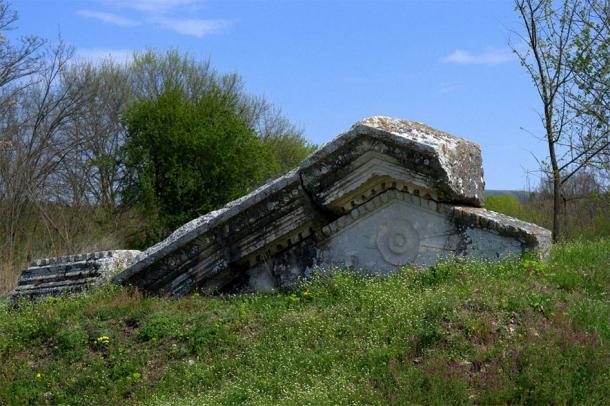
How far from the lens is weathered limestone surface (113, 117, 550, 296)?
344 inches

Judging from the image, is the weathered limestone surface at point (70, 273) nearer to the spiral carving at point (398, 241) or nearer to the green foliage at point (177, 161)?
the spiral carving at point (398, 241)

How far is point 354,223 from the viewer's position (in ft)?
30.0

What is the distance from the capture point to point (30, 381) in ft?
26.3

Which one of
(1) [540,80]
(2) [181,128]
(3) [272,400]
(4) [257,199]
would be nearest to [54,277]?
(4) [257,199]

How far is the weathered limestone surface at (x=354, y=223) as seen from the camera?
875 cm

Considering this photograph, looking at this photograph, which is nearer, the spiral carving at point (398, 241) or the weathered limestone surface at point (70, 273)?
the spiral carving at point (398, 241)

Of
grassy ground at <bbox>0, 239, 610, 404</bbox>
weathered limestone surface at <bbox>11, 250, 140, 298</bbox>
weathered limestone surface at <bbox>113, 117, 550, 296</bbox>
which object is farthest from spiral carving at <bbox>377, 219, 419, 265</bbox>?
weathered limestone surface at <bbox>11, 250, 140, 298</bbox>

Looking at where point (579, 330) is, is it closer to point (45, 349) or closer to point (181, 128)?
point (45, 349)

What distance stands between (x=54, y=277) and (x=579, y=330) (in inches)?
266

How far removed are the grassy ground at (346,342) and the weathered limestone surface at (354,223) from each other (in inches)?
14.9

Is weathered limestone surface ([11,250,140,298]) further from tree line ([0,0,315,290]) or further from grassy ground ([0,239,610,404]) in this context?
tree line ([0,0,315,290])

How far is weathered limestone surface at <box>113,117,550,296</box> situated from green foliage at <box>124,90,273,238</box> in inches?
783

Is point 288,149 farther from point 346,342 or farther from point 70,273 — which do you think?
point 346,342

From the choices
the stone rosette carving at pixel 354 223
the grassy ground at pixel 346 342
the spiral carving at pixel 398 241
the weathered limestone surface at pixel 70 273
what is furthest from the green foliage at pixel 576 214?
the weathered limestone surface at pixel 70 273
